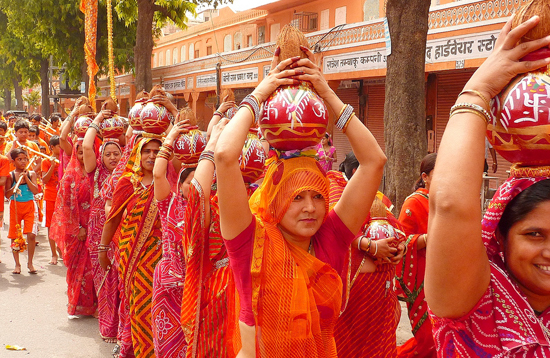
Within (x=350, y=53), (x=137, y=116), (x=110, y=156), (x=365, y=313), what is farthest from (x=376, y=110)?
(x=365, y=313)

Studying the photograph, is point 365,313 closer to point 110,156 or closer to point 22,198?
point 110,156

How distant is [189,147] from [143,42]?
38.3 feet

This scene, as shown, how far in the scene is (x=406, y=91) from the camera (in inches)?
233

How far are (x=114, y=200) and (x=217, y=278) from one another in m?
2.07

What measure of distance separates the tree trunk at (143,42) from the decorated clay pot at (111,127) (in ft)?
28.6

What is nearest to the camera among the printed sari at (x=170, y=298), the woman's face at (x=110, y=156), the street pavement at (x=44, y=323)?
the printed sari at (x=170, y=298)

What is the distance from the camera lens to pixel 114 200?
5059 mm

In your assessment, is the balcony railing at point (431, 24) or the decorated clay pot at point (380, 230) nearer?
the decorated clay pot at point (380, 230)

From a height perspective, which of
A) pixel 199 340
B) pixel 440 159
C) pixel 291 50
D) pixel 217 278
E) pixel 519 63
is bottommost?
pixel 199 340

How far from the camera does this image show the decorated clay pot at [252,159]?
129 inches

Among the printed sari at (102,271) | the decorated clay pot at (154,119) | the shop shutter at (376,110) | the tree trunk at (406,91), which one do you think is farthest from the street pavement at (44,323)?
the shop shutter at (376,110)

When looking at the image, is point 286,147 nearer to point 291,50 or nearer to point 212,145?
point 291,50

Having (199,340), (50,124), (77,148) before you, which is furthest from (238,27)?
(199,340)

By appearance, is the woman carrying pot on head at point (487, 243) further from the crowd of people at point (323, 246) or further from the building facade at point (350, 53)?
the building facade at point (350, 53)
